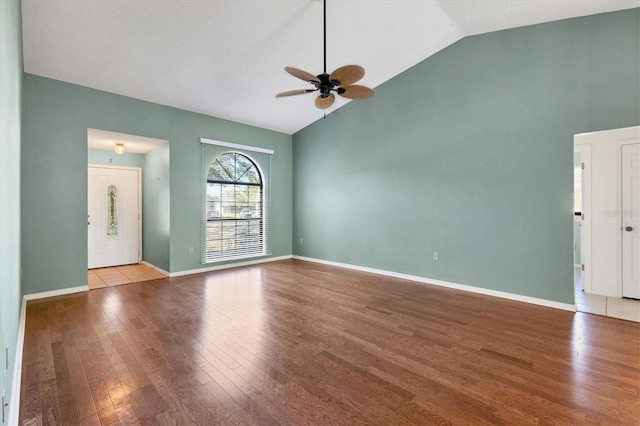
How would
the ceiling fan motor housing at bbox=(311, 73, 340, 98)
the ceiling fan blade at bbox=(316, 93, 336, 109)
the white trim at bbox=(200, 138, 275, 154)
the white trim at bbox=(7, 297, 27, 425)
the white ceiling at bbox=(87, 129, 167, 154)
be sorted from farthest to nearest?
the white trim at bbox=(200, 138, 275, 154), the white ceiling at bbox=(87, 129, 167, 154), the ceiling fan blade at bbox=(316, 93, 336, 109), the ceiling fan motor housing at bbox=(311, 73, 340, 98), the white trim at bbox=(7, 297, 27, 425)

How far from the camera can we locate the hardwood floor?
5.66 feet

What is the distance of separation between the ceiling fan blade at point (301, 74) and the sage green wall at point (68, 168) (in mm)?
3428

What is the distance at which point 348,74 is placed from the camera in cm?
276

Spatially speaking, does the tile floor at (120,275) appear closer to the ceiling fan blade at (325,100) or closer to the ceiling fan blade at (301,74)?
the ceiling fan blade at (325,100)

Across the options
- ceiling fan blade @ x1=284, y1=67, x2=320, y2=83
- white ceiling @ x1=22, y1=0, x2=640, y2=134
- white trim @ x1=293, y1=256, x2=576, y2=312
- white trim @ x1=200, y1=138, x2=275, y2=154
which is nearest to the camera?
ceiling fan blade @ x1=284, y1=67, x2=320, y2=83

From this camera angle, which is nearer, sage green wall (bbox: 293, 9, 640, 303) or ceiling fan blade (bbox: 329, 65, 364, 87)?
ceiling fan blade (bbox: 329, 65, 364, 87)

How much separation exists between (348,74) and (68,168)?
4.28m

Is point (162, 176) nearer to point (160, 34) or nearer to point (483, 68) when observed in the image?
point (160, 34)

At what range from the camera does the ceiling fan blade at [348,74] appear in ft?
8.68

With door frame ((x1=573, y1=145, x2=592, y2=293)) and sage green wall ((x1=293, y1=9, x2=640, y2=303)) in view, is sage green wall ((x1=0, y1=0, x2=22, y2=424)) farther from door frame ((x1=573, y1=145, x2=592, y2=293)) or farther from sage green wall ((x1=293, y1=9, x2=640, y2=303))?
door frame ((x1=573, y1=145, x2=592, y2=293))

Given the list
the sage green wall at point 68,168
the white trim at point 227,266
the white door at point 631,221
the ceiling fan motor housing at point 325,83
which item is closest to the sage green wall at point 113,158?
the sage green wall at point 68,168

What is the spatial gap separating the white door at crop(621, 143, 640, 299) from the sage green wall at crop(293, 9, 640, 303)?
0.94 metres

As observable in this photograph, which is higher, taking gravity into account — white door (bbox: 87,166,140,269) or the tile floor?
white door (bbox: 87,166,140,269)

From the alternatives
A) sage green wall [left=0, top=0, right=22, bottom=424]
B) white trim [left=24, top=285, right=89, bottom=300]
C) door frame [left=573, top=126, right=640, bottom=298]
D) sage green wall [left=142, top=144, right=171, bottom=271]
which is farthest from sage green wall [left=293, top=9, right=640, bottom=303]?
sage green wall [left=0, top=0, right=22, bottom=424]
